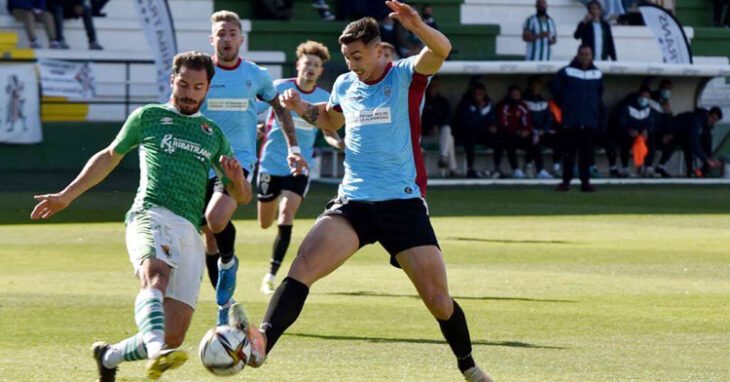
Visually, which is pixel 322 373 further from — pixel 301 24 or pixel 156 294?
pixel 301 24

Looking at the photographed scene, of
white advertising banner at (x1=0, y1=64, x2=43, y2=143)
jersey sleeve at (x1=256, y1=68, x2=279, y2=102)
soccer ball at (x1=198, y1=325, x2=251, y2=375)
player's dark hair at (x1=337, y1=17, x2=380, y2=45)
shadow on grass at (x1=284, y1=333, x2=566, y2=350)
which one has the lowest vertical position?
white advertising banner at (x1=0, y1=64, x2=43, y2=143)

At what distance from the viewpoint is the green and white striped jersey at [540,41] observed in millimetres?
30672

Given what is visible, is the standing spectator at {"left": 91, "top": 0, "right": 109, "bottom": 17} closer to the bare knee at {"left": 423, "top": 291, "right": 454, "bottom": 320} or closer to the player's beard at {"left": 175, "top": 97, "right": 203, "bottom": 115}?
the player's beard at {"left": 175, "top": 97, "right": 203, "bottom": 115}

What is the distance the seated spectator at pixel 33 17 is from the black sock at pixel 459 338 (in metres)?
21.1

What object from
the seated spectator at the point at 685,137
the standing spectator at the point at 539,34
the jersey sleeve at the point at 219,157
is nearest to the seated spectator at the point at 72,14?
the standing spectator at the point at 539,34

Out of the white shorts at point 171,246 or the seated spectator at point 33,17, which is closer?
the white shorts at point 171,246

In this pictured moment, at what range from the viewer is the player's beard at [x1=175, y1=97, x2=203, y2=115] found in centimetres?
767

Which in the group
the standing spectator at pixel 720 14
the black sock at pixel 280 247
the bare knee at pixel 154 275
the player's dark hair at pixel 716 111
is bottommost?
the player's dark hair at pixel 716 111

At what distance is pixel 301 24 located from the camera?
1214 inches

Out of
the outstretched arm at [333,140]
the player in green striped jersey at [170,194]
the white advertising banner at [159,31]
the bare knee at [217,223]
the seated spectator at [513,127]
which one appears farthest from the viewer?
the seated spectator at [513,127]

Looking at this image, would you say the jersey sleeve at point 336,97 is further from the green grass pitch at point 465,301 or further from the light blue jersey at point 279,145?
the light blue jersey at point 279,145

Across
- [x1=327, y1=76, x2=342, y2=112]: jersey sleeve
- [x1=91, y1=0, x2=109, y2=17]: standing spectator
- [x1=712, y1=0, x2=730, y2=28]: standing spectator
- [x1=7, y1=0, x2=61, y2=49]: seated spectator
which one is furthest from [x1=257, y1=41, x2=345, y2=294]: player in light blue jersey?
[x1=712, y1=0, x2=730, y2=28]: standing spectator

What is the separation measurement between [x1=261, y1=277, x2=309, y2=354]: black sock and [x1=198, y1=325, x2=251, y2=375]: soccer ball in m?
0.40

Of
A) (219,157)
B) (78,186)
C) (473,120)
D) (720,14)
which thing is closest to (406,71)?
(219,157)
